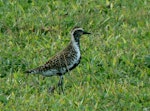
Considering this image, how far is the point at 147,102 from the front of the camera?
29.7 ft

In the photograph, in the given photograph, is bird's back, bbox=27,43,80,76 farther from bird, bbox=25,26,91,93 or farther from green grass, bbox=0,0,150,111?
green grass, bbox=0,0,150,111

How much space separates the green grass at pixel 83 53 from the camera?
9.12 metres

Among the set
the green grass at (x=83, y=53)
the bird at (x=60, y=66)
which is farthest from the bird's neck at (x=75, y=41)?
the green grass at (x=83, y=53)

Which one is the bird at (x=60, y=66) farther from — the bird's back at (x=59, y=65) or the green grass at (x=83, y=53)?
the green grass at (x=83, y=53)

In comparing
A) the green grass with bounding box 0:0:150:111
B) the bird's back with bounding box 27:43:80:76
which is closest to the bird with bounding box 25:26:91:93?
the bird's back with bounding box 27:43:80:76

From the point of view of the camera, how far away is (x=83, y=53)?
10.8m

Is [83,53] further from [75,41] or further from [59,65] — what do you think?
[59,65]

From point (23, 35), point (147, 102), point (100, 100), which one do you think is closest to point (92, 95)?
point (100, 100)

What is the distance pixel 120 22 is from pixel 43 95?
3.28 m

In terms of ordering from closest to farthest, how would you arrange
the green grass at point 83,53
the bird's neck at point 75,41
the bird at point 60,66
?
the green grass at point 83,53
the bird at point 60,66
the bird's neck at point 75,41

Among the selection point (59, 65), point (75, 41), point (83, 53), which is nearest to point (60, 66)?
point (59, 65)

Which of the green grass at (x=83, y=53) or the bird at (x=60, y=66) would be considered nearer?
the green grass at (x=83, y=53)

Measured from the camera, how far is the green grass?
9125mm

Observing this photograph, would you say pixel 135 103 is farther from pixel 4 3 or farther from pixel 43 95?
pixel 4 3
